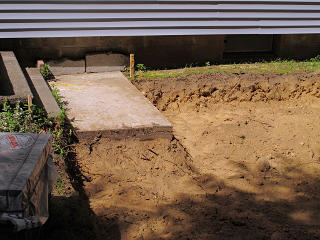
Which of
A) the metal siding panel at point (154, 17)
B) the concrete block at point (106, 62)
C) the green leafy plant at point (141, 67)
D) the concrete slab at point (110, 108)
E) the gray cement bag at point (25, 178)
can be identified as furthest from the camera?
the green leafy plant at point (141, 67)

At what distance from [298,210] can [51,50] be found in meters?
4.96

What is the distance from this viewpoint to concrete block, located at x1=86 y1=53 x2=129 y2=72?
7020mm

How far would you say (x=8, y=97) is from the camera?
14.1 feet

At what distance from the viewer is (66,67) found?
22.6ft

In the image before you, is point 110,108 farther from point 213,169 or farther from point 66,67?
point 66,67

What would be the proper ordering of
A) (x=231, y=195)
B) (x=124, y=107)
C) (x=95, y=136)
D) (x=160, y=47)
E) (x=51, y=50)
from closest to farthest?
(x=231, y=195), (x=95, y=136), (x=124, y=107), (x=51, y=50), (x=160, y=47)

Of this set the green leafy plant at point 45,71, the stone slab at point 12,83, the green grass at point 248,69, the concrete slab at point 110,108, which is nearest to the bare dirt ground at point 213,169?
the concrete slab at point 110,108

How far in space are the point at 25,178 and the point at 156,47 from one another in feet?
18.9

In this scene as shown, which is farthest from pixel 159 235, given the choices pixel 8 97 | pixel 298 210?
pixel 8 97

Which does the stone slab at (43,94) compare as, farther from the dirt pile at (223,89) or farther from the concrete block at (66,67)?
the dirt pile at (223,89)

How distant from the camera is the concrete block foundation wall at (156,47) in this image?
673 centimetres

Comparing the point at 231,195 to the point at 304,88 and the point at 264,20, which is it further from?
the point at 264,20

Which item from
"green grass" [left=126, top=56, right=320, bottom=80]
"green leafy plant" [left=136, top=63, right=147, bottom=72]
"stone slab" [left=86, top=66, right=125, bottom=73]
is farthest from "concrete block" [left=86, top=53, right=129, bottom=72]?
"green grass" [left=126, top=56, right=320, bottom=80]

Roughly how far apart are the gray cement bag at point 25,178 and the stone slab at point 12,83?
2.03 metres
